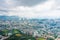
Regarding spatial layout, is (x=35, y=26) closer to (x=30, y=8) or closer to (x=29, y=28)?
(x=29, y=28)

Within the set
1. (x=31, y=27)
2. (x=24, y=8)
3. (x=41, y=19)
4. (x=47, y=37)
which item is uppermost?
(x=24, y=8)

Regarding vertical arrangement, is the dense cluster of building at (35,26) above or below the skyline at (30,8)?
below

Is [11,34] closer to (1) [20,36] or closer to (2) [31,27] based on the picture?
(1) [20,36]

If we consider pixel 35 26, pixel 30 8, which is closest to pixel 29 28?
pixel 35 26

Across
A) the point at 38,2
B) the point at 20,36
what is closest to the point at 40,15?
the point at 38,2

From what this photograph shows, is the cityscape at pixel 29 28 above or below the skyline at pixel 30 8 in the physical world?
below

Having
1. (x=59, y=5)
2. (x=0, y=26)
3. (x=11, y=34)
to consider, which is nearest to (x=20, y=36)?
(x=11, y=34)

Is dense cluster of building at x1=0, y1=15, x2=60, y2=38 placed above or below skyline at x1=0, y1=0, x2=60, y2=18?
below

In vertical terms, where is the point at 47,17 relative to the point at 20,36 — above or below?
above
